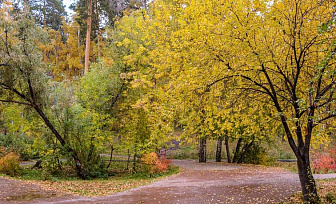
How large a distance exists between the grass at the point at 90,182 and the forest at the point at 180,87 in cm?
32

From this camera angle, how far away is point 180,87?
A: 702 centimetres

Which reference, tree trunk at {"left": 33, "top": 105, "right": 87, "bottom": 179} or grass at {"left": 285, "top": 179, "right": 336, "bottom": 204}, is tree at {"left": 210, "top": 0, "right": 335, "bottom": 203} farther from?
tree trunk at {"left": 33, "top": 105, "right": 87, "bottom": 179}

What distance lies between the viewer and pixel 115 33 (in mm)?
15703

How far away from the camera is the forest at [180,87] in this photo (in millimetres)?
6680

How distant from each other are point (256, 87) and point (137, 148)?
8.28 m

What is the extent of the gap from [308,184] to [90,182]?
9.26m

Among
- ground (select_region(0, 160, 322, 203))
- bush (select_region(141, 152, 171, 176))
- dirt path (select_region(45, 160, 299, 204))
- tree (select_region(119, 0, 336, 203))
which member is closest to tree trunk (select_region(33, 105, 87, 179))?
ground (select_region(0, 160, 322, 203))

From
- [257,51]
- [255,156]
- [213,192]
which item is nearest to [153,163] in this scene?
[213,192]

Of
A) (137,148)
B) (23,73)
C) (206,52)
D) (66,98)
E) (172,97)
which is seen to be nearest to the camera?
(206,52)

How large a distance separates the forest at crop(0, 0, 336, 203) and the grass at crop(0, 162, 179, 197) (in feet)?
1.03

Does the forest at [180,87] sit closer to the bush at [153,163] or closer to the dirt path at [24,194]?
the bush at [153,163]

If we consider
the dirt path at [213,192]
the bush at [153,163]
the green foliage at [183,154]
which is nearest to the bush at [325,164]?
the dirt path at [213,192]

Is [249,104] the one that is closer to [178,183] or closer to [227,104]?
[227,104]

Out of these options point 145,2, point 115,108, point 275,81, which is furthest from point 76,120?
point 145,2
